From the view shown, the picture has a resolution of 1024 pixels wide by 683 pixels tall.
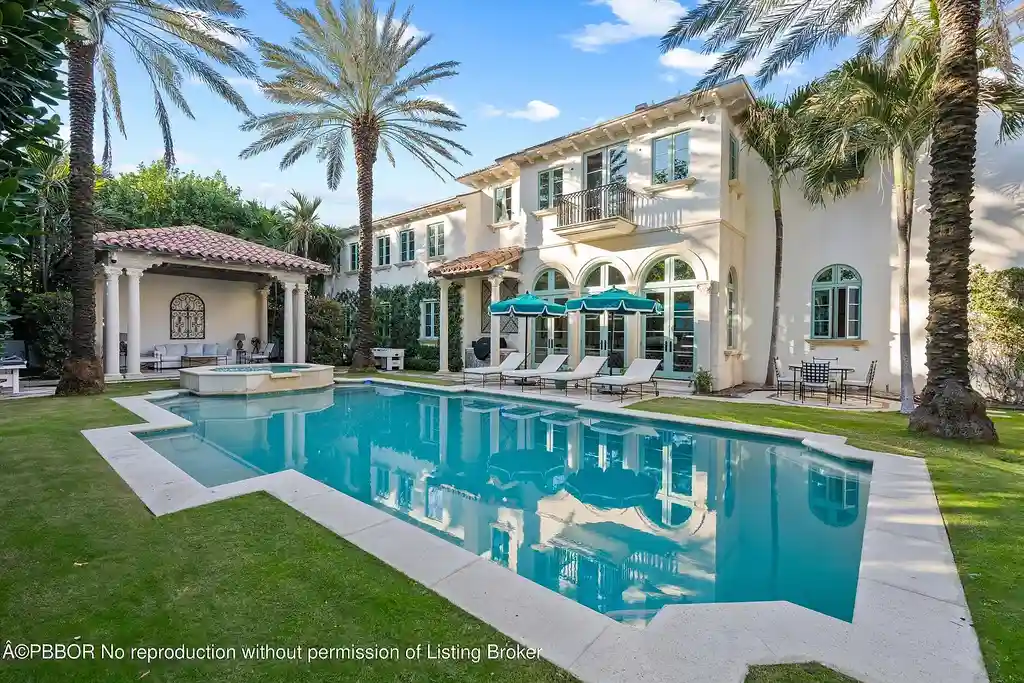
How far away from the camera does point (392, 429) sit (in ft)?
35.7

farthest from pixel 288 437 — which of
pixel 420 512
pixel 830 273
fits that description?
pixel 830 273

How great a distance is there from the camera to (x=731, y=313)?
1602 cm

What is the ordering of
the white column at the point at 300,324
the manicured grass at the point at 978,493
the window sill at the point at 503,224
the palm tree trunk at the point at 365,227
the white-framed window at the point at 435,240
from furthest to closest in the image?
the white-framed window at the point at 435,240 → the white column at the point at 300,324 → the window sill at the point at 503,224 → the palm tree trunk at the point at 365,227 → the manicured grass at the point at 978,493

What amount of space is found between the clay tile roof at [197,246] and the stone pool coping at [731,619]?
14948mm

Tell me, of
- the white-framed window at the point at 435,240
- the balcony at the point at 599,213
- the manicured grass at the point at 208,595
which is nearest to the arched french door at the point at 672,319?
the balcony at the point at 599,213

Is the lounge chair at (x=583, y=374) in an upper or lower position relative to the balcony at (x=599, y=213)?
lower

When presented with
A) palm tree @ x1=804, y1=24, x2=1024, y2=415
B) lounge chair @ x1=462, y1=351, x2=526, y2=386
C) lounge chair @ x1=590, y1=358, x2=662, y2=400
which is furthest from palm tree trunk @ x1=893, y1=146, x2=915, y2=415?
lounge chair @ x1=462, y1=351, x2=526, y2=386

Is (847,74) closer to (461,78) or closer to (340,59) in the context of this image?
(461,78)

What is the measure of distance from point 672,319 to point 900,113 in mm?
7318

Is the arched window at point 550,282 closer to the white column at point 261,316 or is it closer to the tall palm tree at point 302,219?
the white column at point 261,316

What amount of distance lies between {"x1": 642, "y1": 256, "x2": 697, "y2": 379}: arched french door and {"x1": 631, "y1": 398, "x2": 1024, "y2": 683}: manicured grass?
3650 mm

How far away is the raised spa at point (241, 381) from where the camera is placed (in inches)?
572

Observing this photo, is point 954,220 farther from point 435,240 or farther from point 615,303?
point 435,240

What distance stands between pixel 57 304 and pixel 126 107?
22.3 feet
